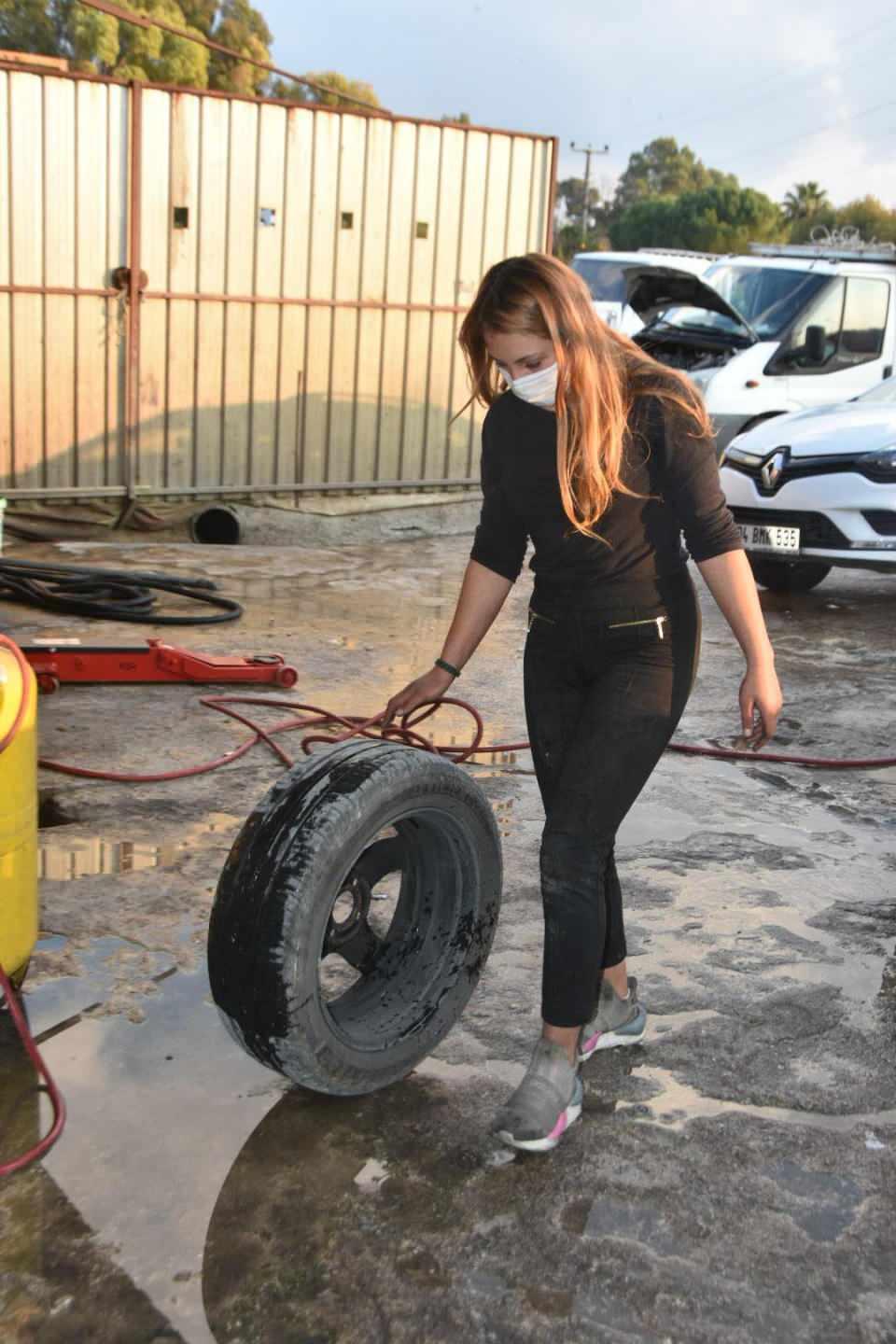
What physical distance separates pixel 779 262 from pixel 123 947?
11.8m

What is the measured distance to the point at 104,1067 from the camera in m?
3.22

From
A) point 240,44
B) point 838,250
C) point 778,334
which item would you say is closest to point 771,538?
point 778,334

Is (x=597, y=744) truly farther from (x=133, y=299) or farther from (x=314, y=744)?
(x=133, y=299)

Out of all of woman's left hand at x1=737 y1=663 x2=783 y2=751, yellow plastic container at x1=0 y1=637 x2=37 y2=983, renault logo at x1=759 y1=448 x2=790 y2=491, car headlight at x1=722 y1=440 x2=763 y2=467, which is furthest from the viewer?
car headlight at x1=722 y1=440 x2=763 y2=467

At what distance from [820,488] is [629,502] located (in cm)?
599

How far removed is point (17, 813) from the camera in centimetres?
328

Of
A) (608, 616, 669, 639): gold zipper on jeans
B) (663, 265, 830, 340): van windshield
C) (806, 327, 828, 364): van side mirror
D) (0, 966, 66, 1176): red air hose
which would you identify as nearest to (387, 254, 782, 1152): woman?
(608, 616, 669, 639): gold zipper on jeans

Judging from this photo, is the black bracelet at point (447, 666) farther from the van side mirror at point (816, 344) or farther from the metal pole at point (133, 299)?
the van side mirror at point (816, 344)

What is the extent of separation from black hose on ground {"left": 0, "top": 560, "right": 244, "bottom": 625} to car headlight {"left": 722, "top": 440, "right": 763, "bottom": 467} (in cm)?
334

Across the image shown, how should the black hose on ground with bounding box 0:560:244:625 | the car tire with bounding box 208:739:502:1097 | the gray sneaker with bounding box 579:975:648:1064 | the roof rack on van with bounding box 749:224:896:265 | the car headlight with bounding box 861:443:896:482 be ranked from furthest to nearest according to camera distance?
the roof rack on van with bounding box 749:224:896:265
the car headlight with bounding box 861:443:896:482
the black hose on ground with bounding box 0:560:244:625
the gray sneaker with bounding box 579:975:648:1064
the car tire with bounding box 208:739:502:1097

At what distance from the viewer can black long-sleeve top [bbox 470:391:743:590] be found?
9.57 ft

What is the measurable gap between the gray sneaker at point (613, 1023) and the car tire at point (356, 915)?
30cm

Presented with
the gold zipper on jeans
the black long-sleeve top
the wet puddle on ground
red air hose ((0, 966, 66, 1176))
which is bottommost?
the wet puddle on ground

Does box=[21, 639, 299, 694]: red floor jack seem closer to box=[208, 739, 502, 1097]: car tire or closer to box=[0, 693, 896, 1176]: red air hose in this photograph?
box=[0, 693, 896, 1176]: red air hose
